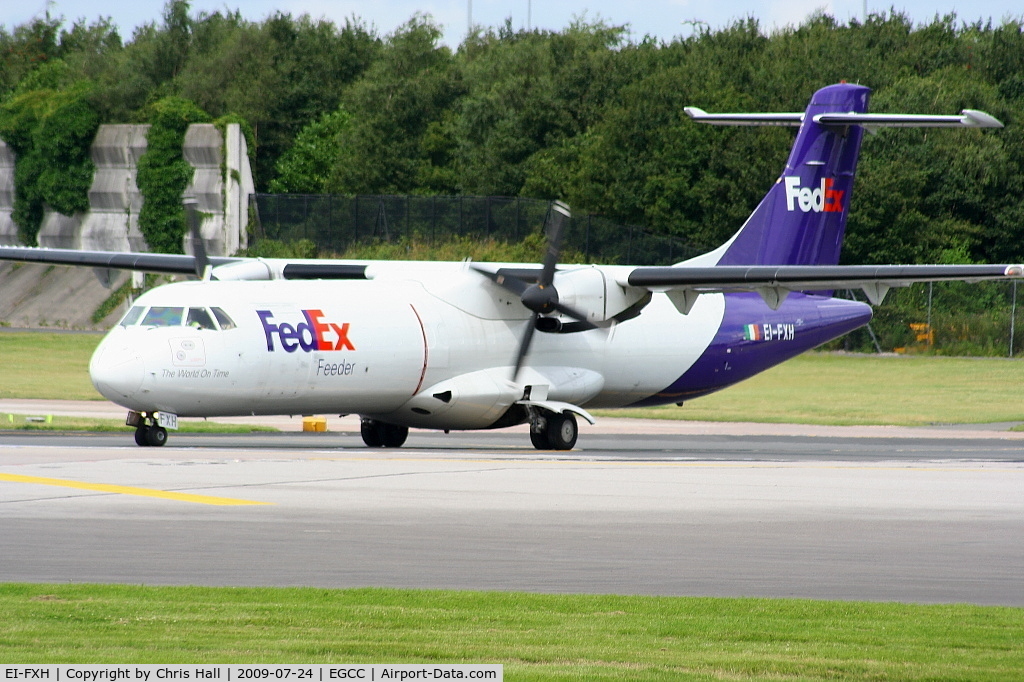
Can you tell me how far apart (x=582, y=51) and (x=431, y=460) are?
55701 mm

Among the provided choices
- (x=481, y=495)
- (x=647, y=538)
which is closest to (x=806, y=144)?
(x=481, y=495)

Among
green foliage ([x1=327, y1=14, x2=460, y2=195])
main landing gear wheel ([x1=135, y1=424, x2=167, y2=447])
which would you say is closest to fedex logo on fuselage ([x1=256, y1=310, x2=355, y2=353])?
main landing gear wheel ([x1=135, y1=424, x2=167, y2=447])

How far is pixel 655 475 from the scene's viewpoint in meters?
17.9

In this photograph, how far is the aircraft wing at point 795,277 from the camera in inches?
869

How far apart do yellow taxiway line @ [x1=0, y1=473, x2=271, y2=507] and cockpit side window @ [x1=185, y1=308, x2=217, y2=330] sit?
4415mm

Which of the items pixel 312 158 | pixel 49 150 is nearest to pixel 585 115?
pixel 312 158

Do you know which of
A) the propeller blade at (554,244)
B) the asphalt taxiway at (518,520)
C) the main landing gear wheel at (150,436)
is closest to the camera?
the asphalt taxiway at (518,520)

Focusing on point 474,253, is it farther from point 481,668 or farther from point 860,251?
point 481,668

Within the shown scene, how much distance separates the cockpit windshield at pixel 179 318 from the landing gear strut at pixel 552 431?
18.9 feet

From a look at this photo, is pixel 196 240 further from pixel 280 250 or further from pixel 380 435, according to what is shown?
pixel 280 250

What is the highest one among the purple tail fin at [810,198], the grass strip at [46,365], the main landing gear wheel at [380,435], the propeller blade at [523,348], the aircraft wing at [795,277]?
the purple tail fin at [810,198]

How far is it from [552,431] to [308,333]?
4.76 meters

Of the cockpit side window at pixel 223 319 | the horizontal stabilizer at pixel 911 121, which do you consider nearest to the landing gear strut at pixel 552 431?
the cockpit side window at pixel 223 319

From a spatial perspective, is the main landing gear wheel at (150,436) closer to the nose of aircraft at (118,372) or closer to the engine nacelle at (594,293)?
the nose of aircraft at (118,372)
